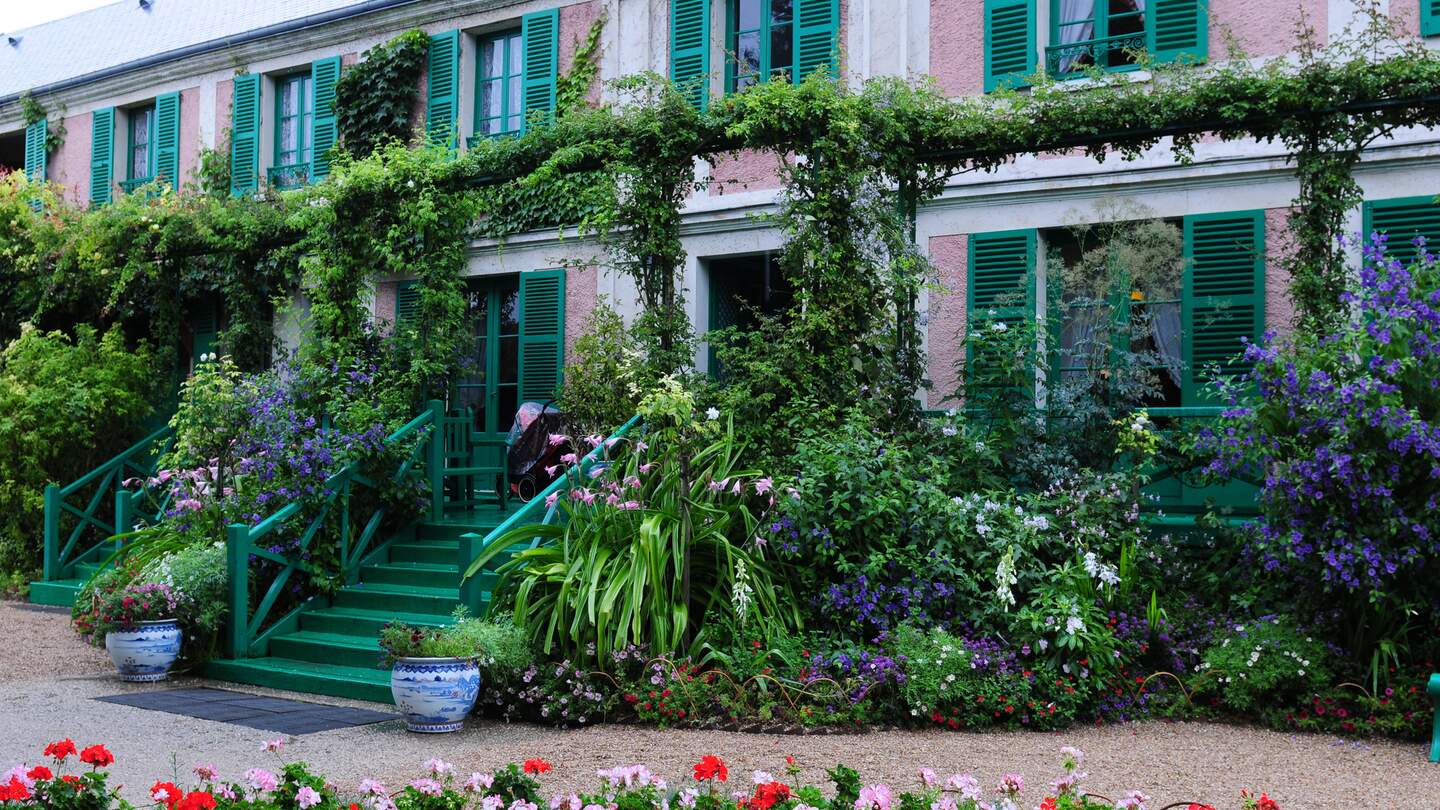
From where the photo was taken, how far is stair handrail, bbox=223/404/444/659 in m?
8.38

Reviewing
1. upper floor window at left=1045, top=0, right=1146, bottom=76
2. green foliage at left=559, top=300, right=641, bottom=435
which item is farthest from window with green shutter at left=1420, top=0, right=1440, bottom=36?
green foliage at left=559, top=300, right=641, bottom=435

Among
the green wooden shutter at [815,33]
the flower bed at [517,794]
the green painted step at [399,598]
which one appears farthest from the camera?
the green wooden shutter at [815,33]

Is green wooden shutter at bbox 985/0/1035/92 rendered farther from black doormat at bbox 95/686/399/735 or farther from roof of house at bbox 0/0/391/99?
black doormat at bbox 95/686/399/735

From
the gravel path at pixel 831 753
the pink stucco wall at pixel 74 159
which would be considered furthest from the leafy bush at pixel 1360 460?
the pink stucco wall at pixel 74 159

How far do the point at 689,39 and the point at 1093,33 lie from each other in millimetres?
3683

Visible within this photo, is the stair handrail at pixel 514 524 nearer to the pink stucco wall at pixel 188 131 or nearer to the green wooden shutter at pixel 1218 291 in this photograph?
the green wooden shutter at pixel 1218 291

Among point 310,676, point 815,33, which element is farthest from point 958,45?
point 310,676

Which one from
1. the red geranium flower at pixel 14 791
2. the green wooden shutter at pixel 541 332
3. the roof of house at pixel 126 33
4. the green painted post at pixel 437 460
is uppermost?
the roof of house at pixel 126 33

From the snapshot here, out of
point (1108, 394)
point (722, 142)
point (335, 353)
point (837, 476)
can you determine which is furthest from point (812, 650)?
point (335, 353)

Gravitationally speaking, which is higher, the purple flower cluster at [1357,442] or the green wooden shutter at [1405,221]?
the green wooden shutter at [1405,221]

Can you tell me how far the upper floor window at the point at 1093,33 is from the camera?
10.2m

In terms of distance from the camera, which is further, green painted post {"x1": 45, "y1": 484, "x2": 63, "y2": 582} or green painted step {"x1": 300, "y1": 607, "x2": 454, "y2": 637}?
green painted post {"x1": 45, "y1": 484, "x2": 63, "y2": 582}

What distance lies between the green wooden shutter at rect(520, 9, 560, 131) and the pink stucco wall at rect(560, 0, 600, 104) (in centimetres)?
6

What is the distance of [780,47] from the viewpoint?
462 inches
